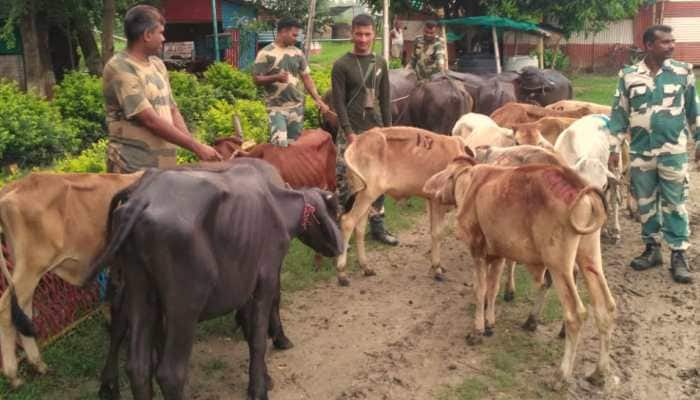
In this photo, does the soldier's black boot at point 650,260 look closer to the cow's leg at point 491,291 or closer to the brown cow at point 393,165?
the brown cow at point 393,165

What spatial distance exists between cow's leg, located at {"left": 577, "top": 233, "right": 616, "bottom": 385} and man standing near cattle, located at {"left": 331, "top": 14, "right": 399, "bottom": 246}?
2.66 meters

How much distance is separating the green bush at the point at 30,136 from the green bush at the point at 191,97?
1.83m

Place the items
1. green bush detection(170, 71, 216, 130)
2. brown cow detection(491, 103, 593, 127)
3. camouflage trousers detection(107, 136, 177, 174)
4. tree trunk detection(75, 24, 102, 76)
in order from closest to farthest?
camouflage trousers detection(107, 136, 177, 174), brown cow detection(491, 103, 593, 127), green bush detection(170, 71, 216, 130), tree trunk detection(75, 24, 102, 76)

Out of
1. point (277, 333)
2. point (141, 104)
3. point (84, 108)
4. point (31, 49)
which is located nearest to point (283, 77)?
point (141, 104)

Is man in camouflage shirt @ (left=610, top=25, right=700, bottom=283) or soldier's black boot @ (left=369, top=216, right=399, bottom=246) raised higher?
man in camouflage shirt @ (left=610, top=25, right=700, bottom=283)

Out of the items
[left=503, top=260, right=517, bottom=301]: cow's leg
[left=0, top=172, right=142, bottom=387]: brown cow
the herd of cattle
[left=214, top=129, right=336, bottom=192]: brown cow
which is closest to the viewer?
the herd of cattle

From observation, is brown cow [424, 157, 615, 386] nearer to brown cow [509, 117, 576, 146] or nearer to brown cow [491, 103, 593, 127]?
brown cow [509, 117, 576, 146]

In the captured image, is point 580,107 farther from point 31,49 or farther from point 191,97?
point 31,49

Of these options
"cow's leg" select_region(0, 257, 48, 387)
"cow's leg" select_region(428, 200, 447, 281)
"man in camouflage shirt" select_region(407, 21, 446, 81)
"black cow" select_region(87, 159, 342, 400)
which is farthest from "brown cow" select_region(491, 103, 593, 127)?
"cow's leg" select_region(0, 257, 48, 387)

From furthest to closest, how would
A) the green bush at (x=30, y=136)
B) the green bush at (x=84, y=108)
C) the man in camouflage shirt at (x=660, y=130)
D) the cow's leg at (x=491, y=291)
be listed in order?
1. the green bush at (x=84, y=108)
2. the green bush at (x=30, y=136)
3. the man in camouflage shirt at (x=660, y=130)
4. the cow's leg at (x=491, y=291)

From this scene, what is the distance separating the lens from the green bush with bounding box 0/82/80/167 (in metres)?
9.14

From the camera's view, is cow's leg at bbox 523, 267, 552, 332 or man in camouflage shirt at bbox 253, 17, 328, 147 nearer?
cow's leg at bbox 523, 267, 552, 332

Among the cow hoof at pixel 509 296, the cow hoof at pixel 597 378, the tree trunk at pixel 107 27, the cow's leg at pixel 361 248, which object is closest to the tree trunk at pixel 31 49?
the tree trunk at pixel 107 27

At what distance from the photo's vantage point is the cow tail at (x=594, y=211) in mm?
4188
